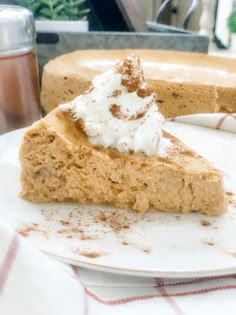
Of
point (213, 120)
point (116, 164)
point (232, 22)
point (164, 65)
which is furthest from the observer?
point (232, 22)

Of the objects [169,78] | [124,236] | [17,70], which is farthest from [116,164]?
[169,78]

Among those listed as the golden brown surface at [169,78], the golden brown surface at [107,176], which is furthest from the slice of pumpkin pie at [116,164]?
the golden brown surface at [169,78]

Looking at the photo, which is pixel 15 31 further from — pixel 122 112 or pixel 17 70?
pixel 122 112

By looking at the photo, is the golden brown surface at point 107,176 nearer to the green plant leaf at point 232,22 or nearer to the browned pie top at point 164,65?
the browned pie top at point 164,65

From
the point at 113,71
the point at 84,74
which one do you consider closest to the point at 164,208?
the point at 113,71

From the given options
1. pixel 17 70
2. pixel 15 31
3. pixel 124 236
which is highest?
pixel 15 31

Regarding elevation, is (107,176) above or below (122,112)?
below

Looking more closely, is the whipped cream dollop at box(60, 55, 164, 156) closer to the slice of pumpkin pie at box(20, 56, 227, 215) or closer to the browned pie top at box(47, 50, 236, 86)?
the slice of pumpkin pie at box(20, 56, 227, 215)

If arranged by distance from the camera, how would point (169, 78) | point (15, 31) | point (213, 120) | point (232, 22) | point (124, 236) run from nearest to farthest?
point (124, 236) < point (15, 31) < point (213, 120) < point (169, 78) < point (232, 22)
